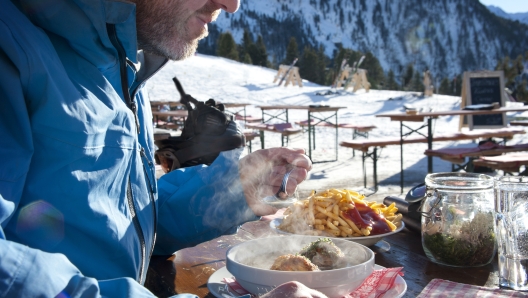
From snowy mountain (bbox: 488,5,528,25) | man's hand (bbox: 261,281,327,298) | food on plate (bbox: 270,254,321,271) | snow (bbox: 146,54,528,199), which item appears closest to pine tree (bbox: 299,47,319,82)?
snow (bbox: 146,54,528,199)

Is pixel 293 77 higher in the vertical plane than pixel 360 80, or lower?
higher

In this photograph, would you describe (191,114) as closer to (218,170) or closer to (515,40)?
(218,170)

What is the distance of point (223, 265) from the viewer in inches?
52.0

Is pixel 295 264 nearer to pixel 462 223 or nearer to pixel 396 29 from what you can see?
pixel 462 223

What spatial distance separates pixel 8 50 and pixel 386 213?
114cm

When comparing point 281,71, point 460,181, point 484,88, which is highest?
point 281,71

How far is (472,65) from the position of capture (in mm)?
119062

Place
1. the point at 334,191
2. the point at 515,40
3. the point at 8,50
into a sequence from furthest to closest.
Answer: the point at 515,40
the point at 334,191
the point at 8,50

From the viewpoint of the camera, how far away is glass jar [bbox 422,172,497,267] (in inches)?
47.6

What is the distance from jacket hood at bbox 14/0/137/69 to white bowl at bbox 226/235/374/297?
55 centimetres

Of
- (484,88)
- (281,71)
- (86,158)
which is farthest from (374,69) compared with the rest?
(86,158)

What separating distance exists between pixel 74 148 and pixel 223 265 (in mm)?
524

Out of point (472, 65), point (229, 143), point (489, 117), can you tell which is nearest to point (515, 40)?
point (472, 65)

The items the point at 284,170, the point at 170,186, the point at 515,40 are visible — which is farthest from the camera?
the point at 515,40
